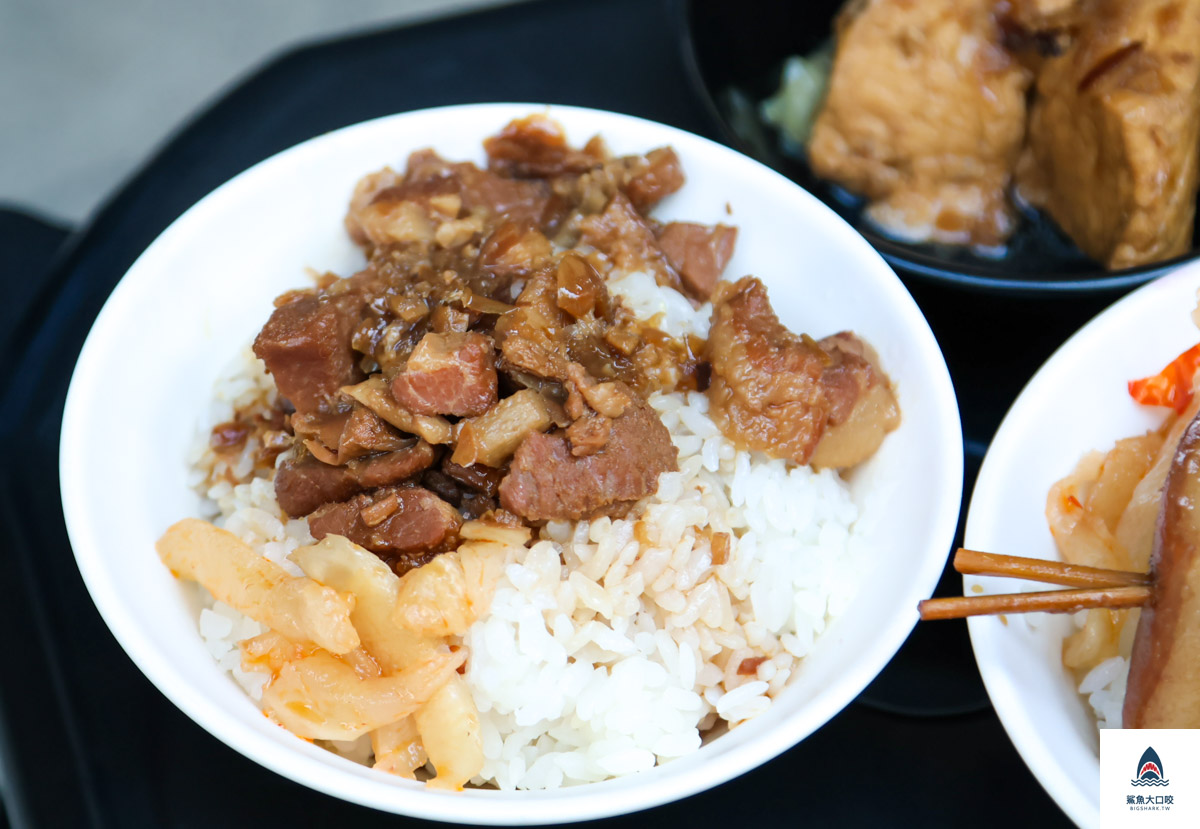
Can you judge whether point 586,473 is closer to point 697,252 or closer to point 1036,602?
point 697,252

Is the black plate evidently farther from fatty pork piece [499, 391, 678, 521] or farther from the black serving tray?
fatty pork piece [499, 391, 678, 521]

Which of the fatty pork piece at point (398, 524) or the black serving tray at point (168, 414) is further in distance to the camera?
the black serving tray at point (168, 414)

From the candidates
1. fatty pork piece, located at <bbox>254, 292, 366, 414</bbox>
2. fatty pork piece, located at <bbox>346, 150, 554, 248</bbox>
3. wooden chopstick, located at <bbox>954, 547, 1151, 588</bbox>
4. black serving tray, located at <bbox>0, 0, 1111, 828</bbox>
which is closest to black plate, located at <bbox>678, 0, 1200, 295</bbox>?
black serving tray, located at <bbox>0, 0, 1111, 828</bbox>

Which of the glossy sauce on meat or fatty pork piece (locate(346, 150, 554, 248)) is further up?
fatty pork piece (locate(346, 150, 554, 248))

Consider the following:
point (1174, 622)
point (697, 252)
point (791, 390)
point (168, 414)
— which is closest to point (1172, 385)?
point (1174, 622)

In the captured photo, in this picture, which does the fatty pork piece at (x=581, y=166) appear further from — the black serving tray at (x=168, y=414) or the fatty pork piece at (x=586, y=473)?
the fatty pork piece at (x=586, y=473)

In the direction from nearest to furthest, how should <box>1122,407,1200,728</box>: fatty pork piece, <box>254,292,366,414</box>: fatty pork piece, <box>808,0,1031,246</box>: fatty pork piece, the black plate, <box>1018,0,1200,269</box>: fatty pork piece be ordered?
<box>1122,407,1200,728</box>: fatty pork piece, <box>254,292,366,414</box>: fatty pork piece, the black plate, <box>1018,0,1200,269</box>: fatty pork piece, <box>808,0,1031,246</box>: fatty pork piece

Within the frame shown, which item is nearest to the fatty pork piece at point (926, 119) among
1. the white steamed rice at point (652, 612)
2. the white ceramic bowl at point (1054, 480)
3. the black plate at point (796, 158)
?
A: the black plate at point (796, 158)

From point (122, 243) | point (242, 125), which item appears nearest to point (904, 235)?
point (242, 125)
